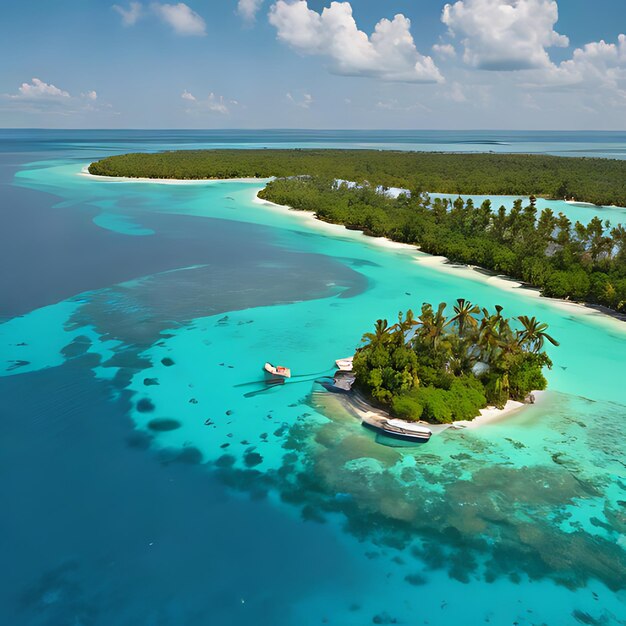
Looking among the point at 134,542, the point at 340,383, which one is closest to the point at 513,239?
the point at 340,383

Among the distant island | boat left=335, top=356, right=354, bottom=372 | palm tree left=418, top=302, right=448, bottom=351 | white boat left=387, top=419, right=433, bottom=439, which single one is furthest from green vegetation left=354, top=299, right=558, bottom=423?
the distant island

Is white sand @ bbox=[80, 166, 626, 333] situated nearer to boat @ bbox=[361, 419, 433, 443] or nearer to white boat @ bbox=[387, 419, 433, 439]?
white boat @ bbox=[387, 419, 433, 439]

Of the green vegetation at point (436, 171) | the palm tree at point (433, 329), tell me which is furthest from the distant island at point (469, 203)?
the palm tree at point (433, 329)

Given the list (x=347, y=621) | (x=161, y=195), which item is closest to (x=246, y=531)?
(x=347, y=621)

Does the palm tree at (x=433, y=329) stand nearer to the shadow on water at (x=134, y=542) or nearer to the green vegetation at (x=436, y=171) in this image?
the shadow on water at (x=134, y=542)

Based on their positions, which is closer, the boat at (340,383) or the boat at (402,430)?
the boat at (402,430)

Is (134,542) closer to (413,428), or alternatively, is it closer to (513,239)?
(413,428)

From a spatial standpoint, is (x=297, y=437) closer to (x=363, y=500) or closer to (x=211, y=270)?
(x=363, y=500)
